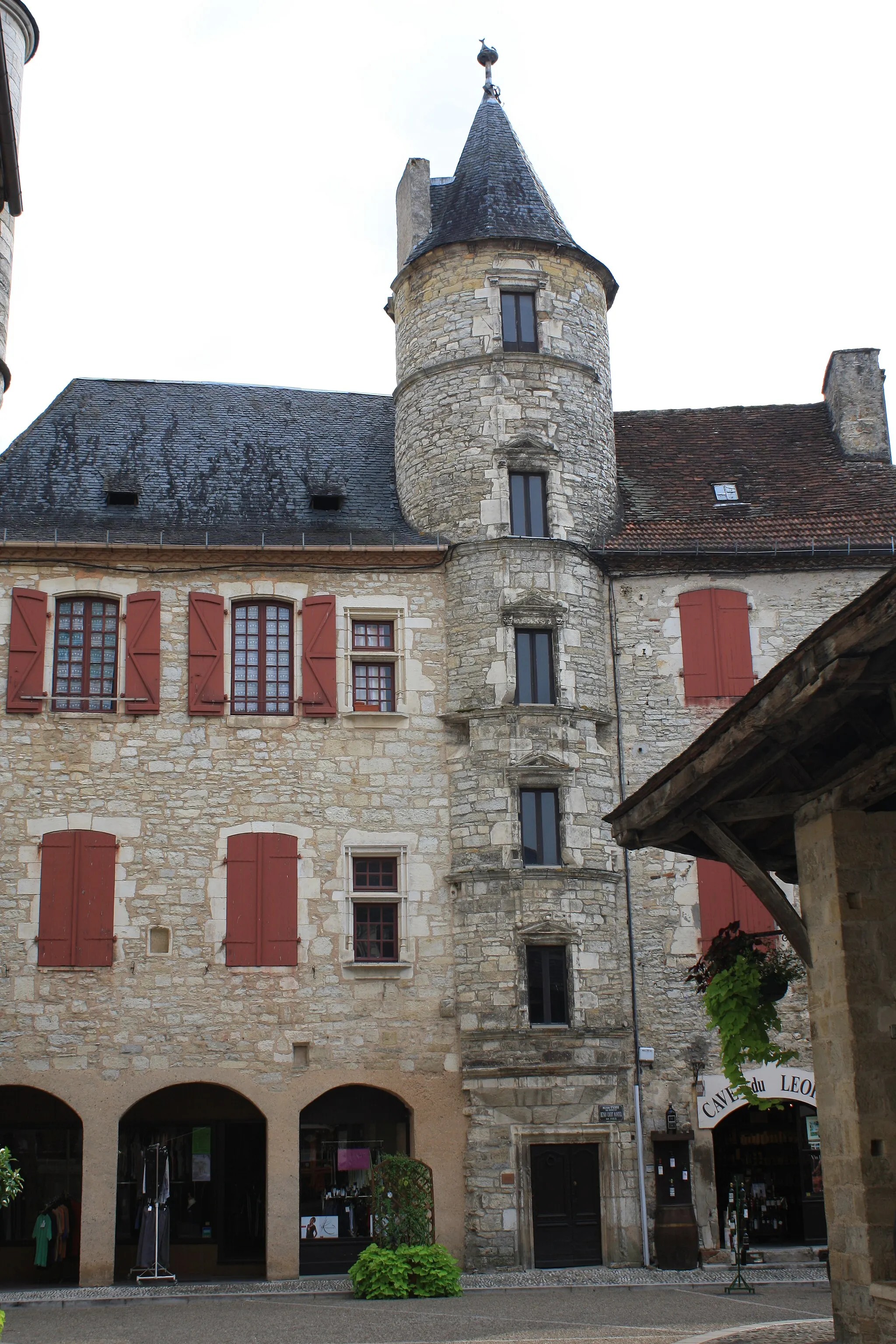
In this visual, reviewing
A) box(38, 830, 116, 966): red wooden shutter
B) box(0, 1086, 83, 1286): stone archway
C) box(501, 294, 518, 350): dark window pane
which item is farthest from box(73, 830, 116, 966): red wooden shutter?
box(501, 294, 518, 350): dark window pane

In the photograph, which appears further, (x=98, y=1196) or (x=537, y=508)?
(x=537, y=508)

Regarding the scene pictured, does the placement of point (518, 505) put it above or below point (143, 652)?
above

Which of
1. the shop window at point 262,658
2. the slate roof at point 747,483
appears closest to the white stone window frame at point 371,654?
the shop window at point 262,658

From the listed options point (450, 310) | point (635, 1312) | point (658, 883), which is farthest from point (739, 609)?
point (635, 1312)

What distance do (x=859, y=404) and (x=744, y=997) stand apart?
14868 millimetres

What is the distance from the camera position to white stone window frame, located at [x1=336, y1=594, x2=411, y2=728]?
1919cm

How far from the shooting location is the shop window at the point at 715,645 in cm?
1961

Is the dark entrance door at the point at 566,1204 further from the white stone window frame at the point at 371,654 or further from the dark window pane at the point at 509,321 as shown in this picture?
the dark window pane at the point at 509,321

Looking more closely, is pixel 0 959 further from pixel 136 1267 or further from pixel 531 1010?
pixel 531 1010

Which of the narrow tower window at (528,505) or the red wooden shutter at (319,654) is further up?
the narrow tower window at (528,505)

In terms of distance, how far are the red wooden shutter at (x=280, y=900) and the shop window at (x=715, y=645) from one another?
5.70 m

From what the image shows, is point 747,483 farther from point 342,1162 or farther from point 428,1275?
point 428,1275

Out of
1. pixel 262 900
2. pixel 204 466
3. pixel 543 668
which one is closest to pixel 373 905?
pixel 262 900

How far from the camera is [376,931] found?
1859 cm
